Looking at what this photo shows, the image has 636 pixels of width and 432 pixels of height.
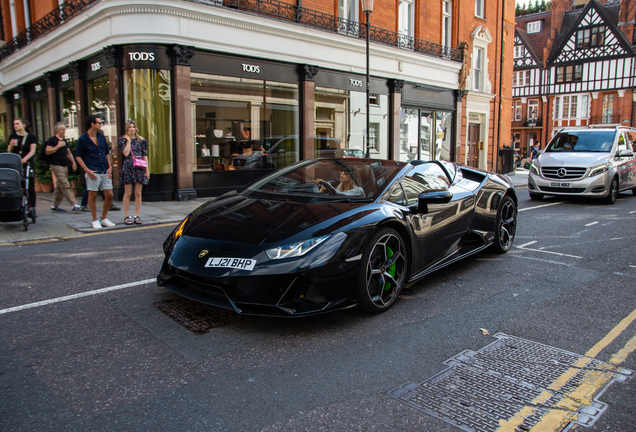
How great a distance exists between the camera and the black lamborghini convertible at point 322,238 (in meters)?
3.36

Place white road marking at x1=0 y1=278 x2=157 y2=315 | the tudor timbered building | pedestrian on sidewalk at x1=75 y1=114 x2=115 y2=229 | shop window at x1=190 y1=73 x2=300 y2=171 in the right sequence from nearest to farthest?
1. white road marking at x1=0 y1=278 x2=157 y2=315
2. pedestrian on sidewalk at x1=75 y1=114 x2=115 y2=229
3. shop window at x1=190 y1=73 x2=300 y2=171
4. the tudor timbered building

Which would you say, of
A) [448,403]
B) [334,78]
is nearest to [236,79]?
[334,78]

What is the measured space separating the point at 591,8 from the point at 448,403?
6204 cm

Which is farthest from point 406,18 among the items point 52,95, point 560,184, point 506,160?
point 52,95

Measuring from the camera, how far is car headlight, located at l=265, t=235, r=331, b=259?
11.1 ft

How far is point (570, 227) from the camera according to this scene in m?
8.25

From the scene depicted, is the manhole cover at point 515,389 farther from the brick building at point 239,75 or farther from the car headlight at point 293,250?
the brick building at point 239,75

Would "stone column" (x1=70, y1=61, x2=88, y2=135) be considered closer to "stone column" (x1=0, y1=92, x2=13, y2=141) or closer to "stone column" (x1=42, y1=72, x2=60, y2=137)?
"stone column" (x1=42, y1=72, x2=60, y2=137)

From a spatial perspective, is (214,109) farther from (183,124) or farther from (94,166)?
(94,166)

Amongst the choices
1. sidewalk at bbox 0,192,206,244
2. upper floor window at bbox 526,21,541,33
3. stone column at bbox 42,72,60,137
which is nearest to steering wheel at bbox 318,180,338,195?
sidewalk at bbox 0,192,206,244

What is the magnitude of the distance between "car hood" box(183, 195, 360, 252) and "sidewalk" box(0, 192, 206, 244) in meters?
4.56

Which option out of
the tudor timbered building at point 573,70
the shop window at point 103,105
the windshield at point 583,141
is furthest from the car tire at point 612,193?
the tudor timbered building at point 573,70

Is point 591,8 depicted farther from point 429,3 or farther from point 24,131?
point 24,131

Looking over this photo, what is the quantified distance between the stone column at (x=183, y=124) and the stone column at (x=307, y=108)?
4169mm
